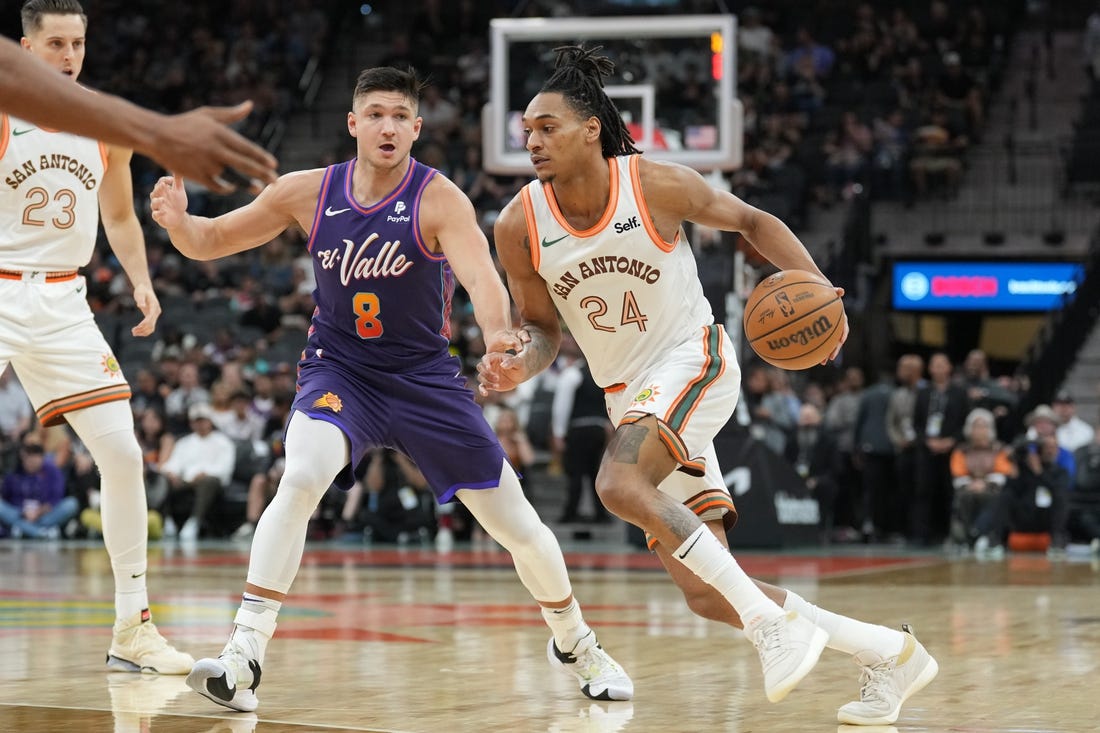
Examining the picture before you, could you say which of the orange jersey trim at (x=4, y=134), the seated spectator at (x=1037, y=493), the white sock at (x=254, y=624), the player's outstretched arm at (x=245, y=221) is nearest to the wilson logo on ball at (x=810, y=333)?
the player's outstretched arm at (x=245, y=221)

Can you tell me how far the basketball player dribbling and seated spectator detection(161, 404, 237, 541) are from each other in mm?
10690

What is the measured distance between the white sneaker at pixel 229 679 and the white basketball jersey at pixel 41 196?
72.6 inches

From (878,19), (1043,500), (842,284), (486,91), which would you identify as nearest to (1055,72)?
(878,19)

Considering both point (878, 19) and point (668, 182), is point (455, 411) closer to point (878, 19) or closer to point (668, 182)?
point (668, 182)

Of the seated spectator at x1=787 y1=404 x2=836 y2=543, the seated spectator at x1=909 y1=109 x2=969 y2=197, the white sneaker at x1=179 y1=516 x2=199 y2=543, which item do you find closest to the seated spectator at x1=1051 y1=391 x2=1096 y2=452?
the seated spectator at x1=787 y1=404 x2=836 y2=543

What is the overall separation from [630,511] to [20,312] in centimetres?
253

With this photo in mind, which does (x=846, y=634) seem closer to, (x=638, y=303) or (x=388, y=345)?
(x=638, y=303)

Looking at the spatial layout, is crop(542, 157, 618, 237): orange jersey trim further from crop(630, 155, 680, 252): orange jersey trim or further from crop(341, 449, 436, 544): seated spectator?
crop(341, 449, 436, 544): seated spectator

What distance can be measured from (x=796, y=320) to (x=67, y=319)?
277 centimetres

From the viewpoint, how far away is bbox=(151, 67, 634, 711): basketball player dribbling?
546 centimetres

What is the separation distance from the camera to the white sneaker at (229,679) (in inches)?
198

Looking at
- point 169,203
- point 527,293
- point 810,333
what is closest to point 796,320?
point 810,333

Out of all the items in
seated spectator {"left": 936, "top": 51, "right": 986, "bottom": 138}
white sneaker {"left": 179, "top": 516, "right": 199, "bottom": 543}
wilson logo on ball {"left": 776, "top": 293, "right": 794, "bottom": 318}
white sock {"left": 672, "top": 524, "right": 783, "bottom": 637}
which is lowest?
white sneaker {"left": 179, "top": 516, "right": 199, "bottom": 543}

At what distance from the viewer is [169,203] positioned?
18.0ft
